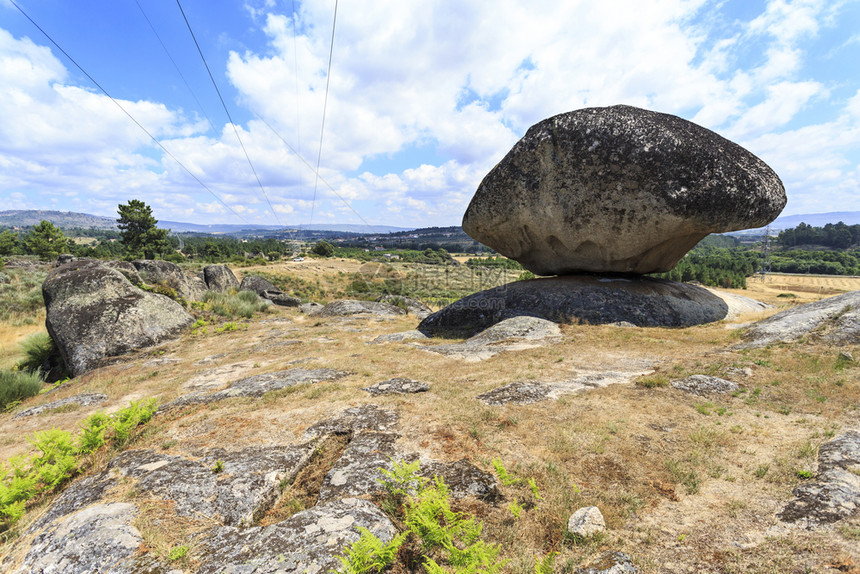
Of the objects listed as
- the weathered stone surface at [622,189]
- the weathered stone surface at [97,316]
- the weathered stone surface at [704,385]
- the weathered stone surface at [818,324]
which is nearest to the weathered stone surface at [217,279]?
the weathered stone surface at [97,316]

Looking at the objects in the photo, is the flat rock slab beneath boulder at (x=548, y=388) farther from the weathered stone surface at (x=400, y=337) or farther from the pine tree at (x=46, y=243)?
the pine tree at (x=46, y=243)

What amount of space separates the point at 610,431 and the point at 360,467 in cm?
382

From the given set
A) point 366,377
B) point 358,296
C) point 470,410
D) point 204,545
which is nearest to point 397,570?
point 204,545

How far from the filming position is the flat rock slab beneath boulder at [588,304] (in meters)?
14.6

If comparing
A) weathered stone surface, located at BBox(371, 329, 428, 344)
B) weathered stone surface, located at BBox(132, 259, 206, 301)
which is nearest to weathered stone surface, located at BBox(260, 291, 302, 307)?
weathered stone surface, located at BBox(132, 259, 206, 301)

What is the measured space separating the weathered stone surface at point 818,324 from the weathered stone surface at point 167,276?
26108mm

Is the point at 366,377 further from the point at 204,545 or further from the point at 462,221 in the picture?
the point at 462,221

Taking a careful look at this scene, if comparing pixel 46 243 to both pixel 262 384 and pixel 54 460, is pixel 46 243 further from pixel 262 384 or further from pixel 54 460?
pixel 54 460

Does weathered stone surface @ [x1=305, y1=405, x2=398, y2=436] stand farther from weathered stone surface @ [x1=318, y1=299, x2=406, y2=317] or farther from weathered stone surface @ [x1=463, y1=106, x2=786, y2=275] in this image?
weathered stone surface @ [x1=318, y1=299, x2=406, y2=317]

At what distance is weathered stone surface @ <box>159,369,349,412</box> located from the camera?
320 inches

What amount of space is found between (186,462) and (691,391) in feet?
28.9

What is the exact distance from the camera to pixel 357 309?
2244 cm

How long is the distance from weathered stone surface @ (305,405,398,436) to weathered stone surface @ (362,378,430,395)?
1.09 m

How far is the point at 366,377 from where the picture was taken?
9219mm
